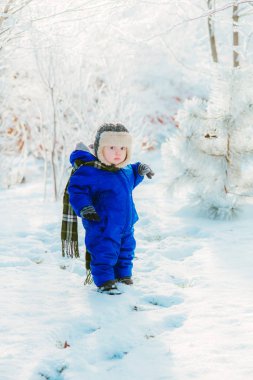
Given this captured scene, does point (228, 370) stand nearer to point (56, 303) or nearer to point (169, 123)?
point (56, 303)

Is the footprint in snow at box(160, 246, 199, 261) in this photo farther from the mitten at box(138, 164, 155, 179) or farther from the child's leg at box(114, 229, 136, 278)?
the mitten at box(138, 164, 155, 179)

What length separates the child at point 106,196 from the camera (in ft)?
10.1

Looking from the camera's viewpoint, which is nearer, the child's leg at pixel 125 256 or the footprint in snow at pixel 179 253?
the child's leg at pixel 125 256

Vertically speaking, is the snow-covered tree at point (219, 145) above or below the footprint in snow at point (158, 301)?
above

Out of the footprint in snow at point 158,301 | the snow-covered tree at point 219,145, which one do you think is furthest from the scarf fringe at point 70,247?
the snow-covered tree at point 219,145

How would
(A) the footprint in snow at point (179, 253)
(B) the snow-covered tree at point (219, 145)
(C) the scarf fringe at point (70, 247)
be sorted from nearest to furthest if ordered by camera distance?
1. (C) the scarf fringe at point (70, 247)
2. (A) the footprint in snow at point (179, 253)
3. (B) the snow-covered tree at point (219, 145)

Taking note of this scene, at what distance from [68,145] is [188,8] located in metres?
3.14

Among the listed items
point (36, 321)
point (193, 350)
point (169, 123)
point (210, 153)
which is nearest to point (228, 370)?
point (193, 350)

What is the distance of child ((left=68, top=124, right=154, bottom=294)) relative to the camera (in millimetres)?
3088

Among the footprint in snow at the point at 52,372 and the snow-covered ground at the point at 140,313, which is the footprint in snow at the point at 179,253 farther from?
the footprint in snow at the point at 52,372

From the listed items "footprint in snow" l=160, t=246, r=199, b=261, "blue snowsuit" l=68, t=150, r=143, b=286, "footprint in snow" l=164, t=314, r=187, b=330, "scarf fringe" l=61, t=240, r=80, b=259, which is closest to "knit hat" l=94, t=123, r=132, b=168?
"blue snowsuit" l=68, t=150, r=143, b=286

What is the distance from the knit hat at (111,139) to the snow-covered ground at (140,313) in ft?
3.19

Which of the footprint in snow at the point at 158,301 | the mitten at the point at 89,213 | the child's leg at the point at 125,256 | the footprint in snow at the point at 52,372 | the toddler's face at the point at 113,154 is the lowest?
the footprint in snow at the point at 52,372

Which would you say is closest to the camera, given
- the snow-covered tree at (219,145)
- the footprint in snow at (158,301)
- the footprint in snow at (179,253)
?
the footprint in snow at (158,301)
